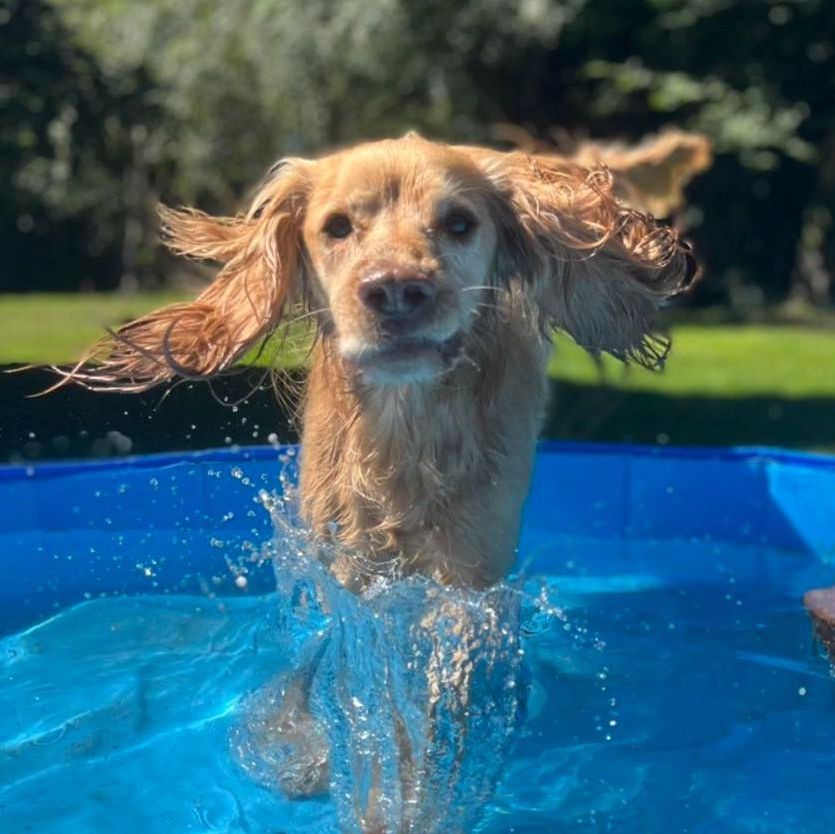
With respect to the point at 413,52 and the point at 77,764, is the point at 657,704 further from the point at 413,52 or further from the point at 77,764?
the point at 413,52

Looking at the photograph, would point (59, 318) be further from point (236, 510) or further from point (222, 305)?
point (222, 305)

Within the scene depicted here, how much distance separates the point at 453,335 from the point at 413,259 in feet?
0.82

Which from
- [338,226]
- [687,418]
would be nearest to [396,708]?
[338,226]

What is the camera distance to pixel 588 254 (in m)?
4.03

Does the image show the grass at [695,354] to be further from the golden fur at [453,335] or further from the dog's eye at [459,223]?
the dog's eye at [459,223]

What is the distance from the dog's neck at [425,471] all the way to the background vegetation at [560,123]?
16.9 feet

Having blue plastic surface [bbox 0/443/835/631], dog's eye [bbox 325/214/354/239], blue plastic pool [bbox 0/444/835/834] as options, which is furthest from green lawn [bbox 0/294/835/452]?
dog's eye [bbox 325/214/354/239]

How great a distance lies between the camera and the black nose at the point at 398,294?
316 centimetres

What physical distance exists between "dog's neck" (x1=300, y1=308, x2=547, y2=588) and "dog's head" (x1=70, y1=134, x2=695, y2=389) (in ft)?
0.55

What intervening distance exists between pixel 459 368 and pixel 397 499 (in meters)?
0.42

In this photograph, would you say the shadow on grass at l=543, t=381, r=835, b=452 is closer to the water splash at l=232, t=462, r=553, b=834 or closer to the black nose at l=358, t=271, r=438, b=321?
the water splash at l=232, t=462, r=553, b=834

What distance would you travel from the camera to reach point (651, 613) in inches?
208

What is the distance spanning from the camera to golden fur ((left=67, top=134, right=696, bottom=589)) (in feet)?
11.9

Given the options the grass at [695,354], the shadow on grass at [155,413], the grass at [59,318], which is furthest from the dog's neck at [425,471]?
the grass at [59,318]
